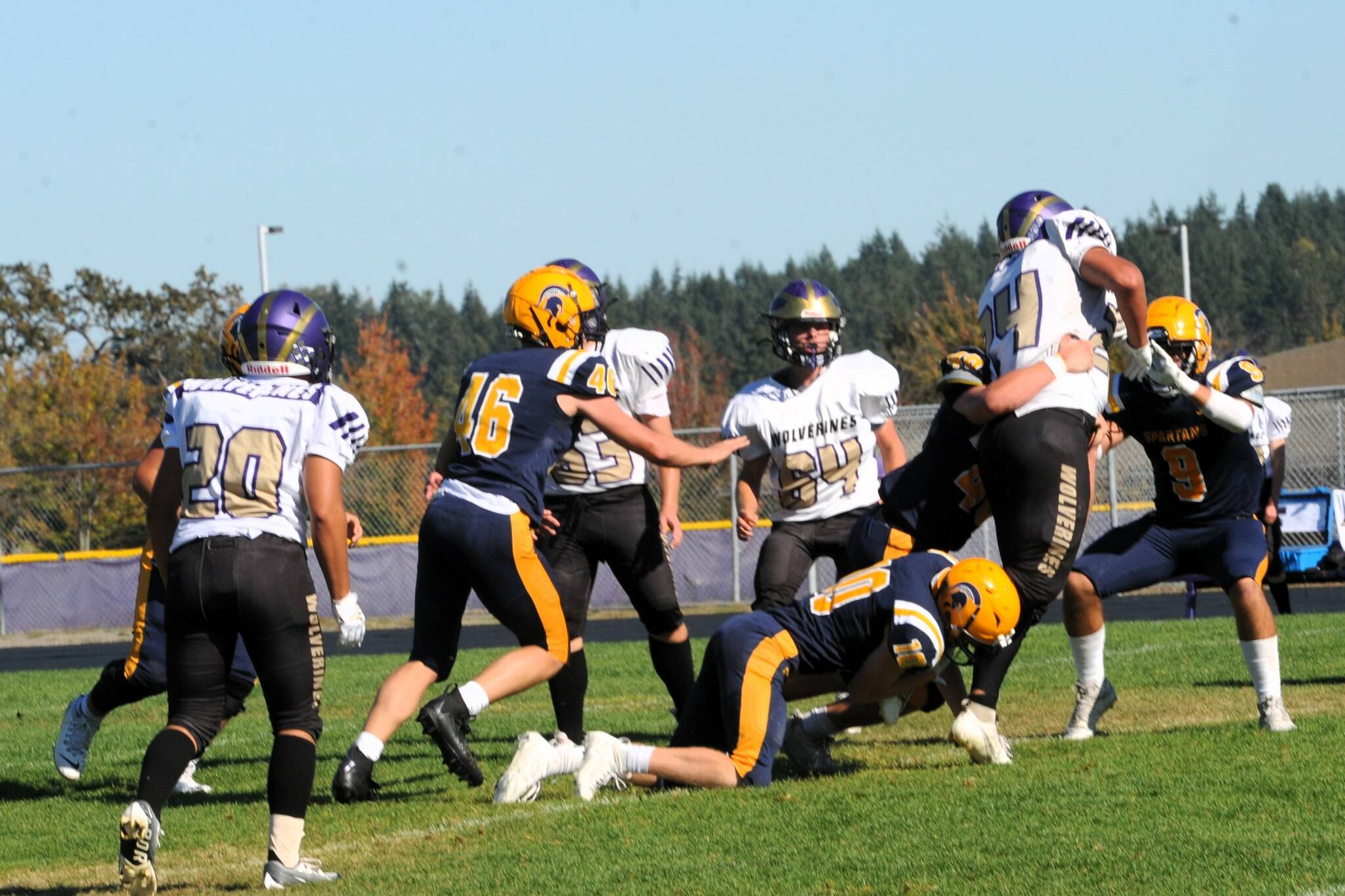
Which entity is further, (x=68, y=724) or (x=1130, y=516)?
(x=1130, y=516)

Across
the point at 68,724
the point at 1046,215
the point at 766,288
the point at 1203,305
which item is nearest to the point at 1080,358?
the point at 1046,215

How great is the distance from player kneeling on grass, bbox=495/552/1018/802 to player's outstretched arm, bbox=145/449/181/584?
144 cm

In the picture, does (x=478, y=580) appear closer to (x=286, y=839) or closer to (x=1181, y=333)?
(x=286, y=839)

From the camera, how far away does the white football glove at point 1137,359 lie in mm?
6461

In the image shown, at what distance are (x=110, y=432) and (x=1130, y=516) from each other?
21044mm

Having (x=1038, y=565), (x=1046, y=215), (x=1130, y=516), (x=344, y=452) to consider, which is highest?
(x=1046, y=215)

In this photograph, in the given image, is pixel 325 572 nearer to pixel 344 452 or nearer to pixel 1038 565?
pixel 344 452

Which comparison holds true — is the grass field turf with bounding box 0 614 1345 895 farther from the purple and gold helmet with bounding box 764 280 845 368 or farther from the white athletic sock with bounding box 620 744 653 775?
the purple and gold helmet with bounding box 764 280 845 368

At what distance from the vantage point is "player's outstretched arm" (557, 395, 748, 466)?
616 cm

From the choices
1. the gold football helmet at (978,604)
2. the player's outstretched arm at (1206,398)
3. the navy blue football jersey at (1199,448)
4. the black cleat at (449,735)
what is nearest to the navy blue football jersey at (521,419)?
the black cleat at (449,735)

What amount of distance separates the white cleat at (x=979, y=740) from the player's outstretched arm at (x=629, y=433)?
52.3 inches

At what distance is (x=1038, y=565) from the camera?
246 inches

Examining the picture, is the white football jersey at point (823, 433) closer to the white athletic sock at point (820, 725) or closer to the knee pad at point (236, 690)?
the white athletic sock at point (820, 725)

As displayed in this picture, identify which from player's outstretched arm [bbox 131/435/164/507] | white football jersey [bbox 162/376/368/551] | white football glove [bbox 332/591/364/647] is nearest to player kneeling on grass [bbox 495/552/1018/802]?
white football glove [bbox 332/591/364/647]
